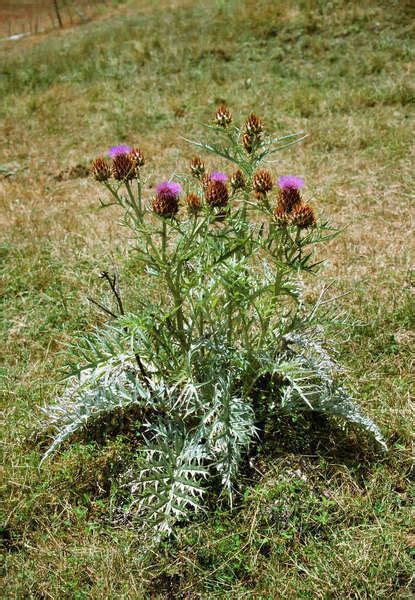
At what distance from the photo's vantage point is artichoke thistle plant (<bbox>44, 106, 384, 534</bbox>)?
1.90 m

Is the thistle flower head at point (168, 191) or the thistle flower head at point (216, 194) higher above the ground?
the thistle flower head at point (168, 191)

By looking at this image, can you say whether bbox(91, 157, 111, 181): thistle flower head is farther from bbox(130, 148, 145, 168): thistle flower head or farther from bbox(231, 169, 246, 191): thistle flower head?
bbox(231, 169, 246, 191): thistle flower head

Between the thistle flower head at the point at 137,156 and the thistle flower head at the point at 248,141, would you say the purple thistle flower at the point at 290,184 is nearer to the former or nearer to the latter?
the thistle flower head at the point at 248,141

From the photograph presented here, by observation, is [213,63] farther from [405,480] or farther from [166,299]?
[405,480]

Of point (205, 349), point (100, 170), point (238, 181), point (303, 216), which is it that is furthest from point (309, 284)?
point (100, 170)

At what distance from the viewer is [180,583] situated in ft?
6.25

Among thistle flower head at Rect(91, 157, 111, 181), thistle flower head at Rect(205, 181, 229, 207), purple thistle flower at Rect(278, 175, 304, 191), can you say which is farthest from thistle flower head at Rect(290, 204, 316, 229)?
thistle flower head at Rect(91, 157, 111, 181)

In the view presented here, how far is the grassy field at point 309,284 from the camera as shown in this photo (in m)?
1.94

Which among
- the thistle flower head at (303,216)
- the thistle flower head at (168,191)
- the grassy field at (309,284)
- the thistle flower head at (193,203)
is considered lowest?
the grassy field at (309,284)

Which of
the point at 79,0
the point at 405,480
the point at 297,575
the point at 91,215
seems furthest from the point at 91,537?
the point at 79,0

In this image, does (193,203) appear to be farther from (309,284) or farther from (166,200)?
(309,284)

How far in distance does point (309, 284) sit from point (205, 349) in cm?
133

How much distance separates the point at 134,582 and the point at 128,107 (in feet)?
21.2

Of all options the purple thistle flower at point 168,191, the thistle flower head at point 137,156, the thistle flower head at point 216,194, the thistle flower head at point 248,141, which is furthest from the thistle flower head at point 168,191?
the thistle flower head at point 248,141
